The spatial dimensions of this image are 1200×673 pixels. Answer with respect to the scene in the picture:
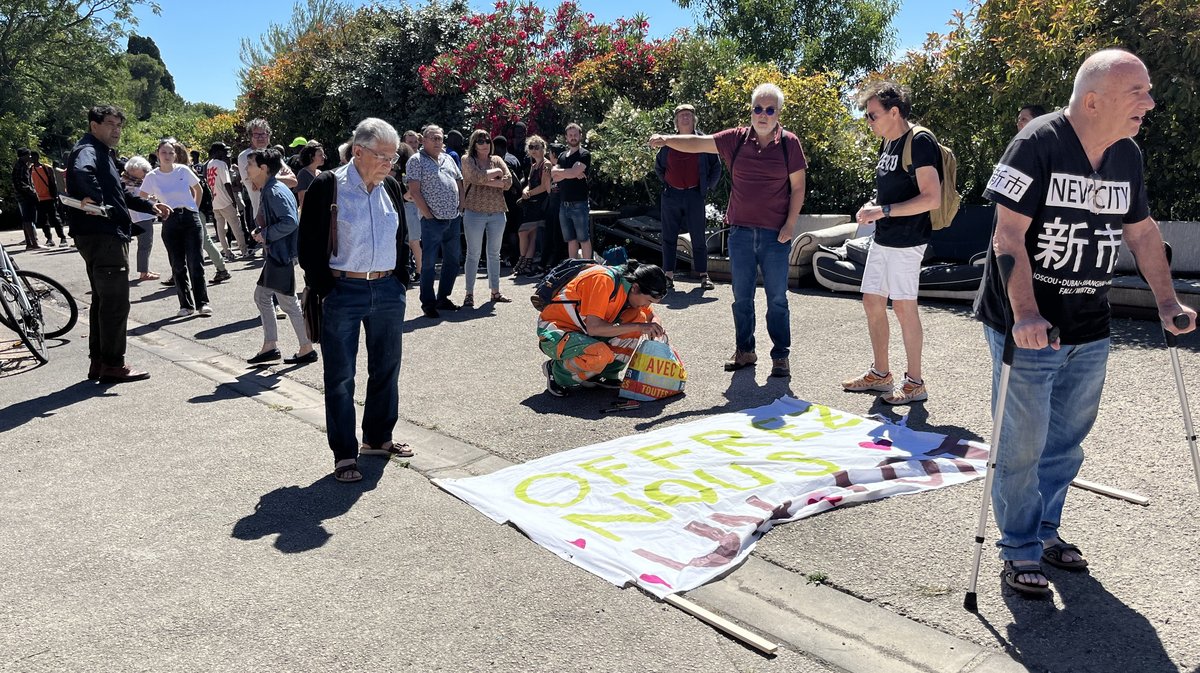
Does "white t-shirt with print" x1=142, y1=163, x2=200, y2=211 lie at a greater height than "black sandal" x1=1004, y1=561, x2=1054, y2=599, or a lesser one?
greater

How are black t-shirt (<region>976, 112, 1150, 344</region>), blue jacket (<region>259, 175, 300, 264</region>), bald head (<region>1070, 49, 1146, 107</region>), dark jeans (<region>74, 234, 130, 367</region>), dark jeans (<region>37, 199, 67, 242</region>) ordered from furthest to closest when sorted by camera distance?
dark jeans (<region>37, 199, 67, 242</region>) → blue jacket (<region>259, 175, 300, 264</region>) → dark jeans (<region>74, 234, 130, 367</region>) → black t-shirt (<region>976, 112, 1150, 344</region>) → bald head (<region>1070, 49, 1146, 107</region>)

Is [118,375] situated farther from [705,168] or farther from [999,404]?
[999,404]

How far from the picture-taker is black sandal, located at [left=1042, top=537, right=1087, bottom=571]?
3738 mm

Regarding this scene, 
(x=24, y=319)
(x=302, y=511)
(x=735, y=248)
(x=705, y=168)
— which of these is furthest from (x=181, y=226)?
(x=302, y=511)

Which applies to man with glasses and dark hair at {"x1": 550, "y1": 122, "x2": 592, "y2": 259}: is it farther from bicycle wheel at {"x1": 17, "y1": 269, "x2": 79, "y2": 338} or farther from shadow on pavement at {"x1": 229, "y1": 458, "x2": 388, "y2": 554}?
shadow on pavement at {"x1": 229, "y1": 458, "x2": 388, "y2": 554}

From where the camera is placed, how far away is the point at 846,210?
1245cm

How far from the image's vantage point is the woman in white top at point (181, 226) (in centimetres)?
1086

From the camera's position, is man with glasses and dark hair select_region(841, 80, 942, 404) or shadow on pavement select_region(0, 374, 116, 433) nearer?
man with glasses and dark hair select_region(841, 80, 942, 404)

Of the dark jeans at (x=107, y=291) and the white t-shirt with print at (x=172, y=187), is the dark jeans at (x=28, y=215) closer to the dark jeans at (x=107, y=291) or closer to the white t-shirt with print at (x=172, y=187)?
the white t-shirt with print at (x=172, y=187)

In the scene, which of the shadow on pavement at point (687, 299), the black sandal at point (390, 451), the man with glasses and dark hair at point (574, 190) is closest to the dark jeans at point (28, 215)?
the man with glasses and dark hair at point (574, 190)

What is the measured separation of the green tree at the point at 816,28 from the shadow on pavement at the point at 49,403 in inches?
941

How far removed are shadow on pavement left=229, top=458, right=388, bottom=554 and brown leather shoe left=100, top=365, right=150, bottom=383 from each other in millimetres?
3424

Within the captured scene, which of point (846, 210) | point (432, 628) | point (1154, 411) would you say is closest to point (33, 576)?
point (432, 628)

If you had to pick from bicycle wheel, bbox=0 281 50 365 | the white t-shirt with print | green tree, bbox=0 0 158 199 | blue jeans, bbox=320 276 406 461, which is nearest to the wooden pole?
blue jeans, bbox=320 276 406 461
